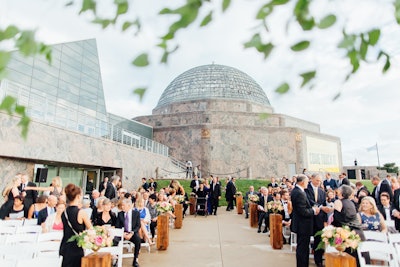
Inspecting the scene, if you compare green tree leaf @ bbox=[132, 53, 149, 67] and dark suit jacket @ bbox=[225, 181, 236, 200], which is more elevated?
green tree leaf @ bbox=[132, 53, 149, 67]

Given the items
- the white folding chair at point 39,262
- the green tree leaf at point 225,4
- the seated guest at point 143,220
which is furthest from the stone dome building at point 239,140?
the green tree leaf at point 225,4

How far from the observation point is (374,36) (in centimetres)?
126

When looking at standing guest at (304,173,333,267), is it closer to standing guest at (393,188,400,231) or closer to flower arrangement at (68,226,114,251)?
standing guest at (393,188,400,231)

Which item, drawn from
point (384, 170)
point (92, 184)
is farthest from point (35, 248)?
point (384, 170)

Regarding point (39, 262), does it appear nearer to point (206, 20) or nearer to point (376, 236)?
point (206, 20)

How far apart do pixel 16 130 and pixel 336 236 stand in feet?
33.7

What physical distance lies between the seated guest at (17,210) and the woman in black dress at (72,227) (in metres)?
3.43

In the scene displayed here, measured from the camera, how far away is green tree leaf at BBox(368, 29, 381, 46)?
1.26 metres

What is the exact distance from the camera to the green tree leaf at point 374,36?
1.26 meters

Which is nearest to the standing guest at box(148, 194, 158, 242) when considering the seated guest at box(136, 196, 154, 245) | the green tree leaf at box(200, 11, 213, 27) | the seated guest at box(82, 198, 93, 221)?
the seated guest at box(136, 196, 154, 245)

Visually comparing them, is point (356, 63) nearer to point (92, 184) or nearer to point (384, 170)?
point (92, 184)

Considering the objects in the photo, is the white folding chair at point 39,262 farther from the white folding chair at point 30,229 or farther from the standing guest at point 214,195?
the standing guest at point 214,195

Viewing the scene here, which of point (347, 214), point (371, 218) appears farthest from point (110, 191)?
point (371, 218)

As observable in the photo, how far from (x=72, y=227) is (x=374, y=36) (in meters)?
4.28
